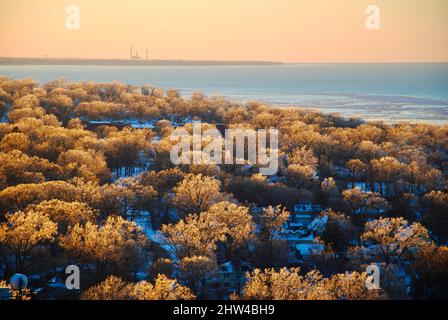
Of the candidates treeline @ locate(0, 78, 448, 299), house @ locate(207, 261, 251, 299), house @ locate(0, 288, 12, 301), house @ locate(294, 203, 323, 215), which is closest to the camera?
house @ locate(0, 288, 12, 301)

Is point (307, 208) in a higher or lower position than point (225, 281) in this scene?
higher

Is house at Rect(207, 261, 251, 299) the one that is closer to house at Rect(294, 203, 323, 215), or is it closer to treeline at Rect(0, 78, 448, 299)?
treeline at Rect(0, 78, 448, 299)

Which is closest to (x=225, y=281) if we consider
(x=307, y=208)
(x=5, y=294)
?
(x=5, y=294)

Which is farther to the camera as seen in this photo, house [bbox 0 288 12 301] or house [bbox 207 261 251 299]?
house [bbox 207 261 251 299]

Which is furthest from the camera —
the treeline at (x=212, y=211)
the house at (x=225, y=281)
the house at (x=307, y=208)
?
the house at (x=307, y=208)

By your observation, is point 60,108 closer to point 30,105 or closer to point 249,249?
point 30,105

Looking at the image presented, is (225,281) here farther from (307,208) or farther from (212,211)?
(307,208)

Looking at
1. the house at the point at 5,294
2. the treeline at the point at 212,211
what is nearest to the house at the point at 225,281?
the treeline at the point at 212,211

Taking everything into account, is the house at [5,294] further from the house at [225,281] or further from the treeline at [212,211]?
the house at [225,281]

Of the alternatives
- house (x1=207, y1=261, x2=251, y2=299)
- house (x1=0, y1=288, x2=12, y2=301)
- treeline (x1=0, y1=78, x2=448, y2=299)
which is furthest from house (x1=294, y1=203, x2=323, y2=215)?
house (x1=0, y1=288, x2=12, y2=301)

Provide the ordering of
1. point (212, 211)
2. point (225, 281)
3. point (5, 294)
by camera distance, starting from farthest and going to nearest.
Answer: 1. point (212, 211)
2. point (225, 281)
3. point (5, 294)

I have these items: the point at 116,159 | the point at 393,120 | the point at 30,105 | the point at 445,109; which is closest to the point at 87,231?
the point at 116,159
